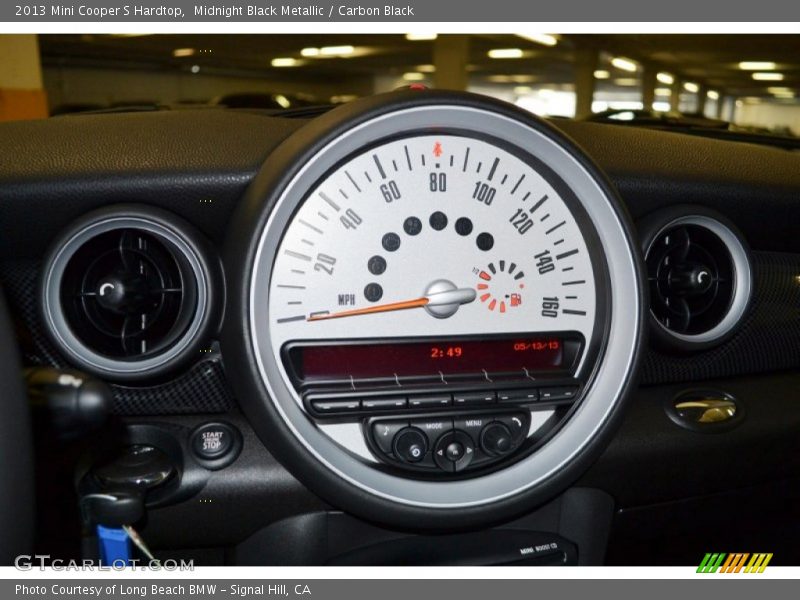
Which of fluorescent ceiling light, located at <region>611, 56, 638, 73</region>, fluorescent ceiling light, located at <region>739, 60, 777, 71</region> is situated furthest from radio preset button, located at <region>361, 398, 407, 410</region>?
fluorescent ceiling light, located at <region>739, 60, 777, 71</region>

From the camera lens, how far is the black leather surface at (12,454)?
0.69 meters

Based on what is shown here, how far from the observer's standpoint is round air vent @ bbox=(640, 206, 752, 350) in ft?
4.22

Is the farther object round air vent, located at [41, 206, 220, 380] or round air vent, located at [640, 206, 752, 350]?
round air vent, located at [640, 206, 752, 350]

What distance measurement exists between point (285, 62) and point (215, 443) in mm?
22491

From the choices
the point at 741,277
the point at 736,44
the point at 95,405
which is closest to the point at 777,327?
the point at 741,277

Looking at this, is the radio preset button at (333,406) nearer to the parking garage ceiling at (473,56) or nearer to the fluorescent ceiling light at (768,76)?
the parking garage ceiling at (473,56)

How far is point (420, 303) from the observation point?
3.59ft

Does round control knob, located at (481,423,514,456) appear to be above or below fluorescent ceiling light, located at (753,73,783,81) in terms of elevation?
below

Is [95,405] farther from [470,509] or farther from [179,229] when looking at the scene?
[470,509]

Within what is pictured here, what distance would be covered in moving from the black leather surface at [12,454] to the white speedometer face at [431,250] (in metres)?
0.39

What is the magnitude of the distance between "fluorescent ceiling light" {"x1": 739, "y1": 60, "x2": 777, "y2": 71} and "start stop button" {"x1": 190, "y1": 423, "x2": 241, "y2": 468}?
65.3ft

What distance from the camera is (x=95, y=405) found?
749 millimetres

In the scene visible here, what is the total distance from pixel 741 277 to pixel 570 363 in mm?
378
